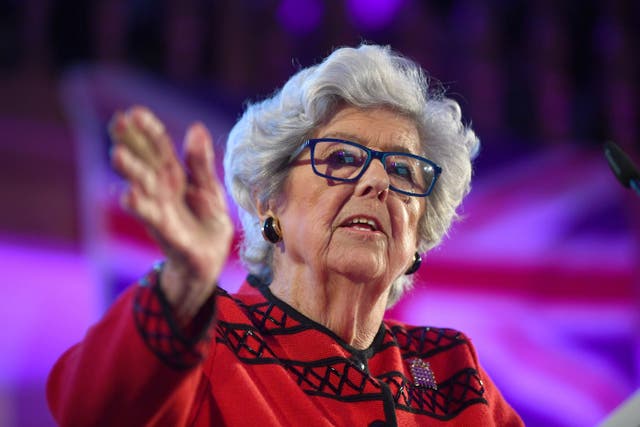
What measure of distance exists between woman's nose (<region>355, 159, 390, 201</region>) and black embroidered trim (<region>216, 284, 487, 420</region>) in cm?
32

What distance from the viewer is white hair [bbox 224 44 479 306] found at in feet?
5.90

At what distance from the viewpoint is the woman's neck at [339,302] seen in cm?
170

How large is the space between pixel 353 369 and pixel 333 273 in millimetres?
223

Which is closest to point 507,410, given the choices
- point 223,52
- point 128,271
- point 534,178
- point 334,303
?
point 334,303

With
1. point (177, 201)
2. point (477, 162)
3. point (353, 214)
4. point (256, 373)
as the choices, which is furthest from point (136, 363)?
point (477, 162)

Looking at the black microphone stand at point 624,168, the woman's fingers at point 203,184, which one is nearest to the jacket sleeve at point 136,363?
the woman's fingers at point 203,184

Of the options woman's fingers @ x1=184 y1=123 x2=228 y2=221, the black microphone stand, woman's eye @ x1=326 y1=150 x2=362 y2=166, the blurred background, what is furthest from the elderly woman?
the blurred background

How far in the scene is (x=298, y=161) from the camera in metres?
1.79

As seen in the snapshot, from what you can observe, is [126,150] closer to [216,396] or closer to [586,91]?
[216,396]

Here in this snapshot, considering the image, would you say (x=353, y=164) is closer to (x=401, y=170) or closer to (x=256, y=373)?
(x=401, y=170)

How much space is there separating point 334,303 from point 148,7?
7.80 feet

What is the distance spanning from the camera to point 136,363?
40.8 inches

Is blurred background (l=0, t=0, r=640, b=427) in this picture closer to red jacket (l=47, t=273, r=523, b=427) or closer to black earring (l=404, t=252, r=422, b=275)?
black earring (l=404, t=252, r=422, b=275)

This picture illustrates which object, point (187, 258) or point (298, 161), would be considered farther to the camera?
point (298, 161)
